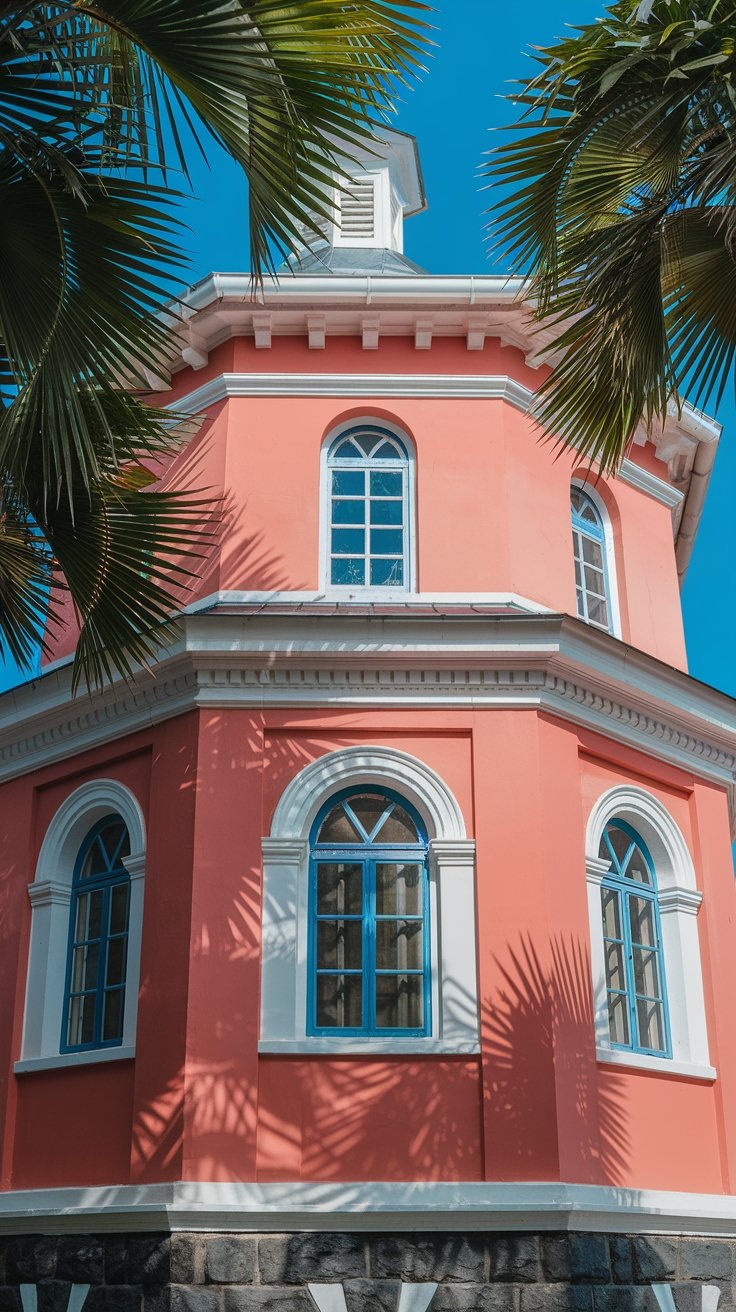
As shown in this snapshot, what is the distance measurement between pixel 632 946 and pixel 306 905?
270 cm

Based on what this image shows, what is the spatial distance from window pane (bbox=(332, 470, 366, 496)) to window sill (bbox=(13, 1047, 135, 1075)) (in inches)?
185

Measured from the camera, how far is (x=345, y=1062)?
9.84 m

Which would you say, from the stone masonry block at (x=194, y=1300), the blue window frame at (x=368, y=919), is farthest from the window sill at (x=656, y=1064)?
the stone masonry block at (x=194, y=1300)

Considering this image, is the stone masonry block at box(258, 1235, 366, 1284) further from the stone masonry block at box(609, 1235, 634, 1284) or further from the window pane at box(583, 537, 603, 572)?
the window pane at box(583, 537, 603, 572)

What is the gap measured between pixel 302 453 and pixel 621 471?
303 cm

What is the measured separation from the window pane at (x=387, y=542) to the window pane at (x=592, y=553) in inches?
73.5

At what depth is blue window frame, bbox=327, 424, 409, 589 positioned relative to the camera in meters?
11.6

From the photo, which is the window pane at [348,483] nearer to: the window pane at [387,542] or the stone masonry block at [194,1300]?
the window pane at [387,542]

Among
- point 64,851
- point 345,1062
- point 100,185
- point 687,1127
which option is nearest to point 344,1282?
point 345,1062

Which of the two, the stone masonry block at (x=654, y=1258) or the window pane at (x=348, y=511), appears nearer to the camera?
the stone masonry block at (x=654, y=1258)

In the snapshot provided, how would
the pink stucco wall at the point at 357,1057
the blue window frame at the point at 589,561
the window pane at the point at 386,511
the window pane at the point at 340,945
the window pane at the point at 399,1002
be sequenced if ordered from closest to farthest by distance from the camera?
the pink stucco wall at the point at 357,1057 < the window pane at the point at 399,1002 < the window pane at the point at 340,945 < the window pane at the point at 386,511 < the blue window frame at the point at 589,561

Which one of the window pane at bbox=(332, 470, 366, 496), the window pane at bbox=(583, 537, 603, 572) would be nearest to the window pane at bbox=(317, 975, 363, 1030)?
the window pane at bbox=(332, 470, 366, 496)

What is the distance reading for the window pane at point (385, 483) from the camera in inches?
467

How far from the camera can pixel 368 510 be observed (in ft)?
38.7
